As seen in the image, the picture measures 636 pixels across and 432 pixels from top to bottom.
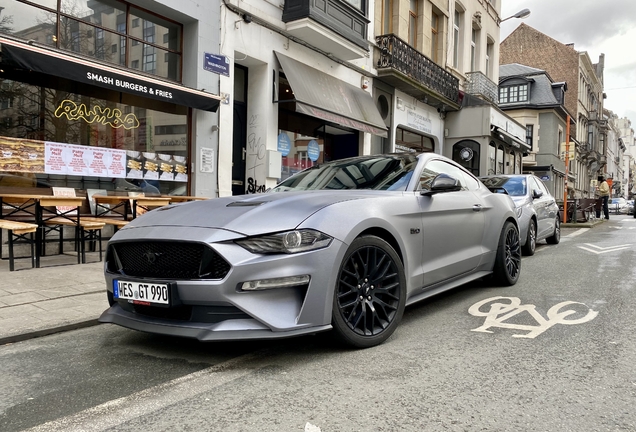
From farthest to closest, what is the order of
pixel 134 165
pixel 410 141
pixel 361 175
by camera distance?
1. pixel 410 141
2. pixel 134 165
3. pixel 361 175

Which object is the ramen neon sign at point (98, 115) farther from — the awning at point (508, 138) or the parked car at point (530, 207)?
the awning at point (508, 138)

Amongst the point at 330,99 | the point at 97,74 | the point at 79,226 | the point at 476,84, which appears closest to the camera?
the point at 79,226

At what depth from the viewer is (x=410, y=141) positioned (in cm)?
1900

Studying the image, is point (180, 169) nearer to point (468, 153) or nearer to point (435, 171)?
point (435, 171)

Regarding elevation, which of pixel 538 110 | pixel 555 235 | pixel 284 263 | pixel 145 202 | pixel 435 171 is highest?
pixel 538 110

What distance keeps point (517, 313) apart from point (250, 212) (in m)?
2.72

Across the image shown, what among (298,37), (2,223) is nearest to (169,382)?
(2,223)

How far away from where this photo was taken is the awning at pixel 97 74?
6828 mm

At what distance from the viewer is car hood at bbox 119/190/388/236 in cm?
316

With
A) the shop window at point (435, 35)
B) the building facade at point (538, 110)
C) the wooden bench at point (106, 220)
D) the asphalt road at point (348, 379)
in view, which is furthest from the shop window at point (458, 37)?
the building facade at point (538, 110)

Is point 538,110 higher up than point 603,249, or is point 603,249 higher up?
point 538,110

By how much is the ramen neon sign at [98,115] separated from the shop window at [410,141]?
1034 centimetres

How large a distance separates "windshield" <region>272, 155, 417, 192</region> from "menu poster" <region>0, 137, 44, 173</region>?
16.2 feet

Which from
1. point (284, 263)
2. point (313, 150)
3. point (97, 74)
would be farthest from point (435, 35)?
point (284, 263)
